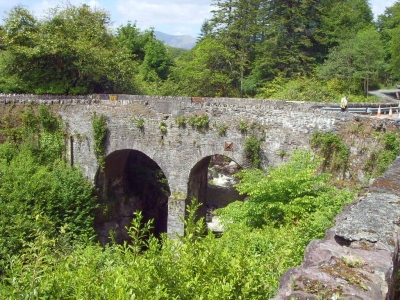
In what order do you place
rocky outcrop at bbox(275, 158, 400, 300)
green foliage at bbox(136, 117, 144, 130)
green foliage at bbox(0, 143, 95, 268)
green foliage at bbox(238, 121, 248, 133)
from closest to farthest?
1. rocky outcrop at bbox(275, 158, 400, 300)
2. green foliage at bbox(0, 143, 95, 268)
3. green foliage at bbox(238, 121, 248, 133)
4. green foliage at bbox(136, 117, 144, 130)

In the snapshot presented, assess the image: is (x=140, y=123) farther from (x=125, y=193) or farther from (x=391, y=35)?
(x=391, y=35)

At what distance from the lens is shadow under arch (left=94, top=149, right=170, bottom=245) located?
1588 cm

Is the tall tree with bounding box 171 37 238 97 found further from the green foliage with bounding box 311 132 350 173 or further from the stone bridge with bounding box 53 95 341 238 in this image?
the green foliage with bounding box 311 132 350 173

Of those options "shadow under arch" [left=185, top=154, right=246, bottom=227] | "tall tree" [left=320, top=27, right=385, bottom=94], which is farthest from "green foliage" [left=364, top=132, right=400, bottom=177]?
"tall tree" [left=320, top=27, right=385, bottom=94]

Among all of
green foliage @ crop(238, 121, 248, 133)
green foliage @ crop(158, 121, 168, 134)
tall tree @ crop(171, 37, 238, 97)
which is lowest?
green foliage @ crop(158, 121, 168, 134)

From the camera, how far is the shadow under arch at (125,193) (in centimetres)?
1588

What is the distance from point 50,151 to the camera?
52.1 feet

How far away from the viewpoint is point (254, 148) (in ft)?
41.4

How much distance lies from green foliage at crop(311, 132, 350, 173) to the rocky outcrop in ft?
20.4

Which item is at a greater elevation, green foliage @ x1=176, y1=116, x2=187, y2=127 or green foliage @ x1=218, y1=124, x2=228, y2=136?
green foliage @ x1=176, y1=116, x2=187, y2=127

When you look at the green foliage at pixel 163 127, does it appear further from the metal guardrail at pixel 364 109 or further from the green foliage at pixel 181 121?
the metal guardrail at pixel 364 109

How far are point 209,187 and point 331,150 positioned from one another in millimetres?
13758

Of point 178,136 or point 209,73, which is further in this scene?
point 209,73

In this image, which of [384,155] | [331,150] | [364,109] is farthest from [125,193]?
[384,155]
